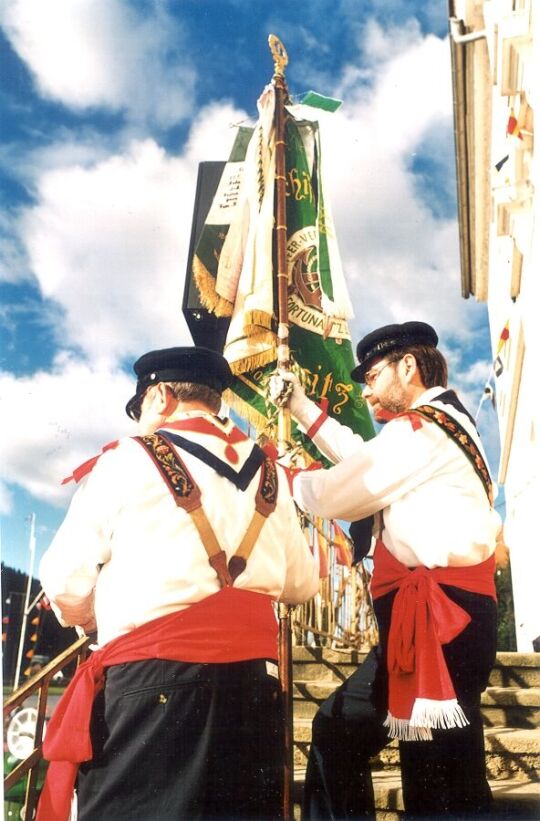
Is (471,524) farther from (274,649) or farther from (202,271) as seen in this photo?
(202,271)

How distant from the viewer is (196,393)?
2.12 m

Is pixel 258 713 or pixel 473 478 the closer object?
pixel 258 713

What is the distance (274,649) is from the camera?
6.26ft

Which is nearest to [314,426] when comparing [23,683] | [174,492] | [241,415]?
[241,415]

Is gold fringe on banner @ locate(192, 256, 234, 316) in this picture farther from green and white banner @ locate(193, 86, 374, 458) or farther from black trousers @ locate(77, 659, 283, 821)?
black trousers @ locate(77, 659, 283, 821)

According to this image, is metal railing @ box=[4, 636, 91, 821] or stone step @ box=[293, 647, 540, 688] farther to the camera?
stone step @ box=[293, 647, 540, 688]

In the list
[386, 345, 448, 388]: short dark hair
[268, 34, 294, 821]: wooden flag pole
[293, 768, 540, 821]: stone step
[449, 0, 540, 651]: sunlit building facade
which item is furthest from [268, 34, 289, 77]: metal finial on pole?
[293, 768, 540, 821]: stone step

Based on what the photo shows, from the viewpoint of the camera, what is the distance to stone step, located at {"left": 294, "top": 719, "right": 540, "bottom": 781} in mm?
2398

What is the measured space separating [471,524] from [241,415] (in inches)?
42.7

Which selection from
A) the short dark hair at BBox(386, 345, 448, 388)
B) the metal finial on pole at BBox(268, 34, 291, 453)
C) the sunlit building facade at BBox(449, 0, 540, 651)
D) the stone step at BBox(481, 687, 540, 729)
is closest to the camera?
the short dark hair at BBox(386, 345, 448, 388)

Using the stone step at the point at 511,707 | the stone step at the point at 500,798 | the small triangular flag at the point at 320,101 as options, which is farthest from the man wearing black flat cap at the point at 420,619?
the small triangular flag at the point at 320,101

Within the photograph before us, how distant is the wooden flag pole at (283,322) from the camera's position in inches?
84.2

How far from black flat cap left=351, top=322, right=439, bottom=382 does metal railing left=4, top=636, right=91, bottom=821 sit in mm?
1365

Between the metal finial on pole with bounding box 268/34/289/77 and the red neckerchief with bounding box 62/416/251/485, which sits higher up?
the metal finial on pole with bounding box 268/34/289/77
